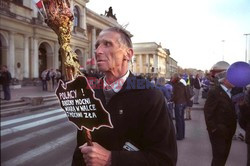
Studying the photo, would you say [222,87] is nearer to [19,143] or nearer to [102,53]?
[102,53]

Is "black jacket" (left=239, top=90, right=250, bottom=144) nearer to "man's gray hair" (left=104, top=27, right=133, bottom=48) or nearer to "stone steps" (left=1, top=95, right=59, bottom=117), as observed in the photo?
"man's gray hair" (left=104, top=27, right=133, bottom=48)

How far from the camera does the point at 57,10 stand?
42.4 inches

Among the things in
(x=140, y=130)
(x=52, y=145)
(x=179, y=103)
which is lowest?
(x=52, y=145)

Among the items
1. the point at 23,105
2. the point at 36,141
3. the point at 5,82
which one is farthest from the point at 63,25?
the point at 5,82

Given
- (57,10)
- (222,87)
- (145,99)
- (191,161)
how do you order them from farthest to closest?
1. (191,161)
2. (222,87)
3. (145,99)
4. (57,10)

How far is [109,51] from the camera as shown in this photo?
1.47 meters

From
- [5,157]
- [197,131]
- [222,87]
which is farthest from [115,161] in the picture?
[197,131]

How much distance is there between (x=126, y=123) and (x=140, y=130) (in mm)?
103

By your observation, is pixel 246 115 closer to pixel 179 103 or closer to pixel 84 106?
pixel 84 106

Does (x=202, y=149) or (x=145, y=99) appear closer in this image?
(x=145, y=99)

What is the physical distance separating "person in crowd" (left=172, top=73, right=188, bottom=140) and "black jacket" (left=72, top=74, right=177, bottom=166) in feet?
15.7

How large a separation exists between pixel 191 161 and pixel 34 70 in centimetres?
2097

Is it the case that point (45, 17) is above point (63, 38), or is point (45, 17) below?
above

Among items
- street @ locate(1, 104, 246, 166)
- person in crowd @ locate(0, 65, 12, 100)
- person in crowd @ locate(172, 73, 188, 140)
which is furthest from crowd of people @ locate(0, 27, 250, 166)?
person in crowd @ locate(0, 65, 12, 100)
